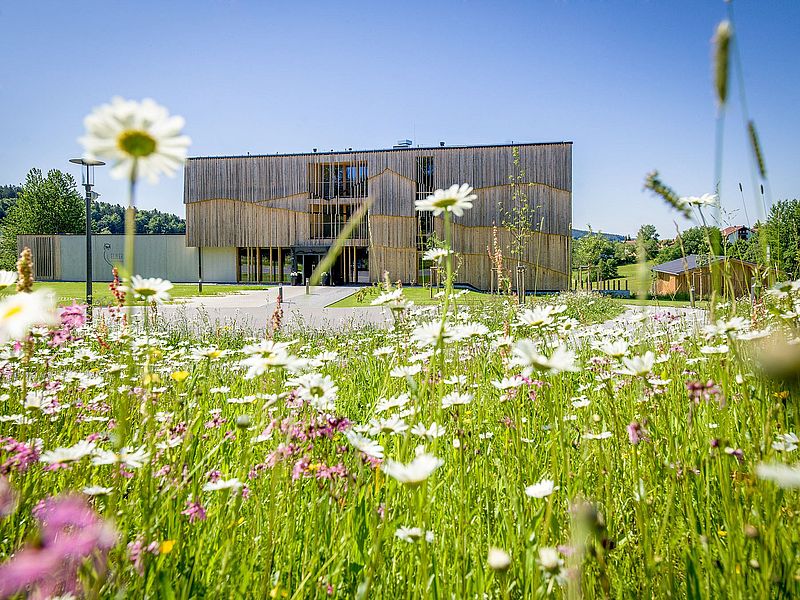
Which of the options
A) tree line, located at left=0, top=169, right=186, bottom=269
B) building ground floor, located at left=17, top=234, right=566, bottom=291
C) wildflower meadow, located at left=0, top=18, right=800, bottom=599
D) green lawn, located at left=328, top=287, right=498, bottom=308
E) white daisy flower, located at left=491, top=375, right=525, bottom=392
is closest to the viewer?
wildflower meadow, located at left=0, top=18, right=800, bottom=599

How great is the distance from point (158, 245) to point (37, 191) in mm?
22714

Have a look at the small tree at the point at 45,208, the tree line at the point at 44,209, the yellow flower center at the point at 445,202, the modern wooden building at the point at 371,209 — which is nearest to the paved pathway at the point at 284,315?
the yellow flower center at the point at 445,202

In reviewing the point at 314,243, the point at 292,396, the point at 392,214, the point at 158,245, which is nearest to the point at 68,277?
the point at 158,245

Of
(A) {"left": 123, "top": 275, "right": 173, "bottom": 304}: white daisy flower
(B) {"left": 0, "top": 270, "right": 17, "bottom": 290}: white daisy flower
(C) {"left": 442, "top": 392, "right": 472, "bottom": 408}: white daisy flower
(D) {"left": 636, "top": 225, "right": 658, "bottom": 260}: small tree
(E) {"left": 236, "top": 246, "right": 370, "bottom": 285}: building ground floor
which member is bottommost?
(C) {"left": 442, "top": 392, "right": 472, "bottom": 408}: white daisy flower

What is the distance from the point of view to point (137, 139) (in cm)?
79

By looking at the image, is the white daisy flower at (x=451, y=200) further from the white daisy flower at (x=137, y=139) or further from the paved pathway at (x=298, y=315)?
the paved pathway at (x=298, y=315)

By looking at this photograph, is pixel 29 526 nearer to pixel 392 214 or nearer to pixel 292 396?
pixel 292 396

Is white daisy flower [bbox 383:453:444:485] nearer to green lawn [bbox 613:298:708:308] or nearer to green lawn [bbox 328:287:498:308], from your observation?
green lawn [bbox 613:298:708:308]

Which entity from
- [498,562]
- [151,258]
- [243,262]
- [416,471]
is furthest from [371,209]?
[498,562]

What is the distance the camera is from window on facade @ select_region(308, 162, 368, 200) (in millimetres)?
36781

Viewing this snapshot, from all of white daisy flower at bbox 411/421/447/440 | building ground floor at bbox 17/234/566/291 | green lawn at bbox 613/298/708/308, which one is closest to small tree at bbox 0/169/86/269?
building ground floor at bbox 17/234/566/291

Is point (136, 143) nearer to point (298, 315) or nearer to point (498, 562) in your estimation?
point (498, 562)

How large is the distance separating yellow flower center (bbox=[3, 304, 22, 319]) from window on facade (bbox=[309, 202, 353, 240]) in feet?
120

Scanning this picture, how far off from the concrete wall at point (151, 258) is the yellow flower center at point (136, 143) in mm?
40250
